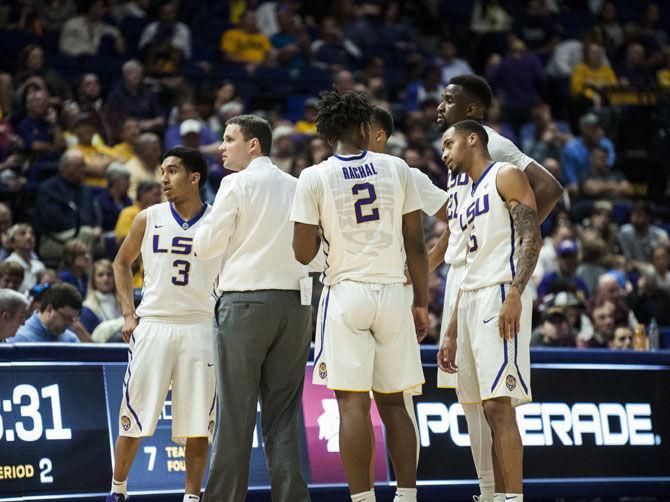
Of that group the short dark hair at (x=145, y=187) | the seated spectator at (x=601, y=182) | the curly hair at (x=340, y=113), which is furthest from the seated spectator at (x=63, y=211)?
the seated spectator at (x=601, y=182)

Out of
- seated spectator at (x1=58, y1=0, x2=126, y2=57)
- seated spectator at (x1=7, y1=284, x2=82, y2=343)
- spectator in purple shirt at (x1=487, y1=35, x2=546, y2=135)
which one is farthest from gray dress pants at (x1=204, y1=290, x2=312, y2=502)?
spectator in purple shirt at (x1=487, y1=35, x2=546, y2=135)

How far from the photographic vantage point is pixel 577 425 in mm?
8781

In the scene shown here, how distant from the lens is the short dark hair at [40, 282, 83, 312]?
27.1 ft

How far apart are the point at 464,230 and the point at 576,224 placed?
8.40 meters

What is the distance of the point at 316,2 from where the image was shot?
18.1m

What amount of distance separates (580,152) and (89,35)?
6.65 meters

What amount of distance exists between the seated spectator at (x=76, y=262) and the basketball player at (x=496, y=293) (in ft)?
16.1

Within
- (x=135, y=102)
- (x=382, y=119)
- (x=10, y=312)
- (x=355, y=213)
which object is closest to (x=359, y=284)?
(x=355, y=213)

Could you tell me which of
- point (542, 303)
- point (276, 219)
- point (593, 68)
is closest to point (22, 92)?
point (542, 303)

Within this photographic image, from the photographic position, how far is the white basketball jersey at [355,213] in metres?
6.13

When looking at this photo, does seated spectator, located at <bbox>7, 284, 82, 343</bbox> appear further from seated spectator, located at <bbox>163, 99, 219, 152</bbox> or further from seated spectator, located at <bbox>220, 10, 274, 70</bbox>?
seated spectator, located at <bbox>220, 10, 274, 70</bbox>

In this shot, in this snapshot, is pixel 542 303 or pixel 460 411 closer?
pixel 460 411

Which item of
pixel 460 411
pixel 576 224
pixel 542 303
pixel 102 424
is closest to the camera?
pixel 102 424

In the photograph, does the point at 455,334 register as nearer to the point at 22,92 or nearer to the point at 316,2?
the point at 22,92
